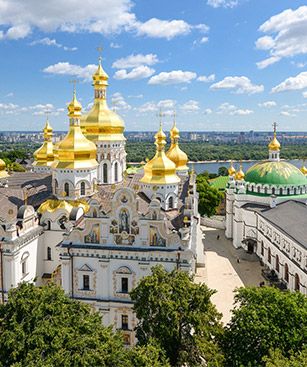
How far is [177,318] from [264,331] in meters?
2.56

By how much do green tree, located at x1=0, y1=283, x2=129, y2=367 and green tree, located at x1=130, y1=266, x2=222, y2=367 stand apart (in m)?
1.15

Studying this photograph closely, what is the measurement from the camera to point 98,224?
1670 centimetres

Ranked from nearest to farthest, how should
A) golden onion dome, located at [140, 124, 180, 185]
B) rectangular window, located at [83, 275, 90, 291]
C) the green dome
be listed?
rectangular window, located at [83, 275, 90, 291]
golden onion dome, located at [140, 124, 180, 185]
the green dome

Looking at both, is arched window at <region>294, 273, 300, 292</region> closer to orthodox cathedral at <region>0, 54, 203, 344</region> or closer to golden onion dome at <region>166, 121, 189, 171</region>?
orthodox cathedral at <region>0, 54, 203, 344</region>

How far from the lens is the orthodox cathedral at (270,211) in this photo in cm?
2320

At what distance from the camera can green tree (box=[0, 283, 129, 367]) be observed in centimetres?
1001

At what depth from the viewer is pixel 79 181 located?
20.8 meters

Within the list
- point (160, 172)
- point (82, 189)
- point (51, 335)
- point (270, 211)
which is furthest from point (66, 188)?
point (270, 211)

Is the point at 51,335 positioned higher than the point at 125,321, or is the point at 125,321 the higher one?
the point at 51,335

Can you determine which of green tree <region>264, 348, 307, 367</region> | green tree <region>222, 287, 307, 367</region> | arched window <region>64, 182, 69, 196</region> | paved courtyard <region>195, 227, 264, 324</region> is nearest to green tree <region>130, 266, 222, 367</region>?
green tree <region>222, 287, 307, 367</region>

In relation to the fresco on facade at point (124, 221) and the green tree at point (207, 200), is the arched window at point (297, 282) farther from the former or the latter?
the green tree at point (207, 200)

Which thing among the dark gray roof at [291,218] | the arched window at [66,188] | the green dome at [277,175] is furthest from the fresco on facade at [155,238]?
the green dome at [277,175]

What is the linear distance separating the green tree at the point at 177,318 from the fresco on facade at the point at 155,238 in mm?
4033

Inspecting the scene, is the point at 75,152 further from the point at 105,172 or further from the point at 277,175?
the point at 277,175
